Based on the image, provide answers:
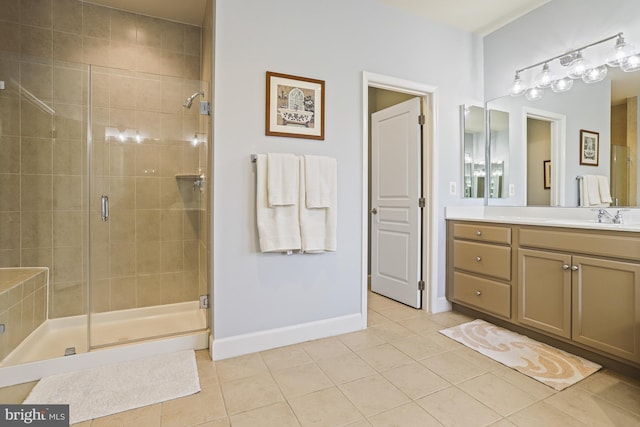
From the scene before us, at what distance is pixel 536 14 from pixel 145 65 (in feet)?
11.4

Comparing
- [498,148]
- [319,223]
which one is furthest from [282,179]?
[498,148]

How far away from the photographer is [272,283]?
217 cm

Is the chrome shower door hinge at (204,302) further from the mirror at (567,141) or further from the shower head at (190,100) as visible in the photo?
the mirror at (567,141)

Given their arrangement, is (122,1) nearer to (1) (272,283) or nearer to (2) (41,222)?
(2) (41,222)

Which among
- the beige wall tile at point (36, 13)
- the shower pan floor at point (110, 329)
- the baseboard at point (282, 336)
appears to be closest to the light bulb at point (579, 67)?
the baseboard at point (282, 336)

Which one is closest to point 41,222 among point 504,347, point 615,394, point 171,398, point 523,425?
point 171,398

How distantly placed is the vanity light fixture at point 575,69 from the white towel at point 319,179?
195 centimetres

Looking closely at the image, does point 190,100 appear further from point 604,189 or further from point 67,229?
point 604,189

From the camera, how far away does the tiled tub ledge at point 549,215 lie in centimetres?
192

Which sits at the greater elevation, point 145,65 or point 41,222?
point 145,65

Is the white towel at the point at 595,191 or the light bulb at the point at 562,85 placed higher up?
the light bulb at the point at 562,85

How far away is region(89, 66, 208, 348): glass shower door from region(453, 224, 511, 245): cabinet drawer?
2.26 m

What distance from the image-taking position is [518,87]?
110 inches

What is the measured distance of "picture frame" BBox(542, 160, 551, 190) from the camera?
2584mm
